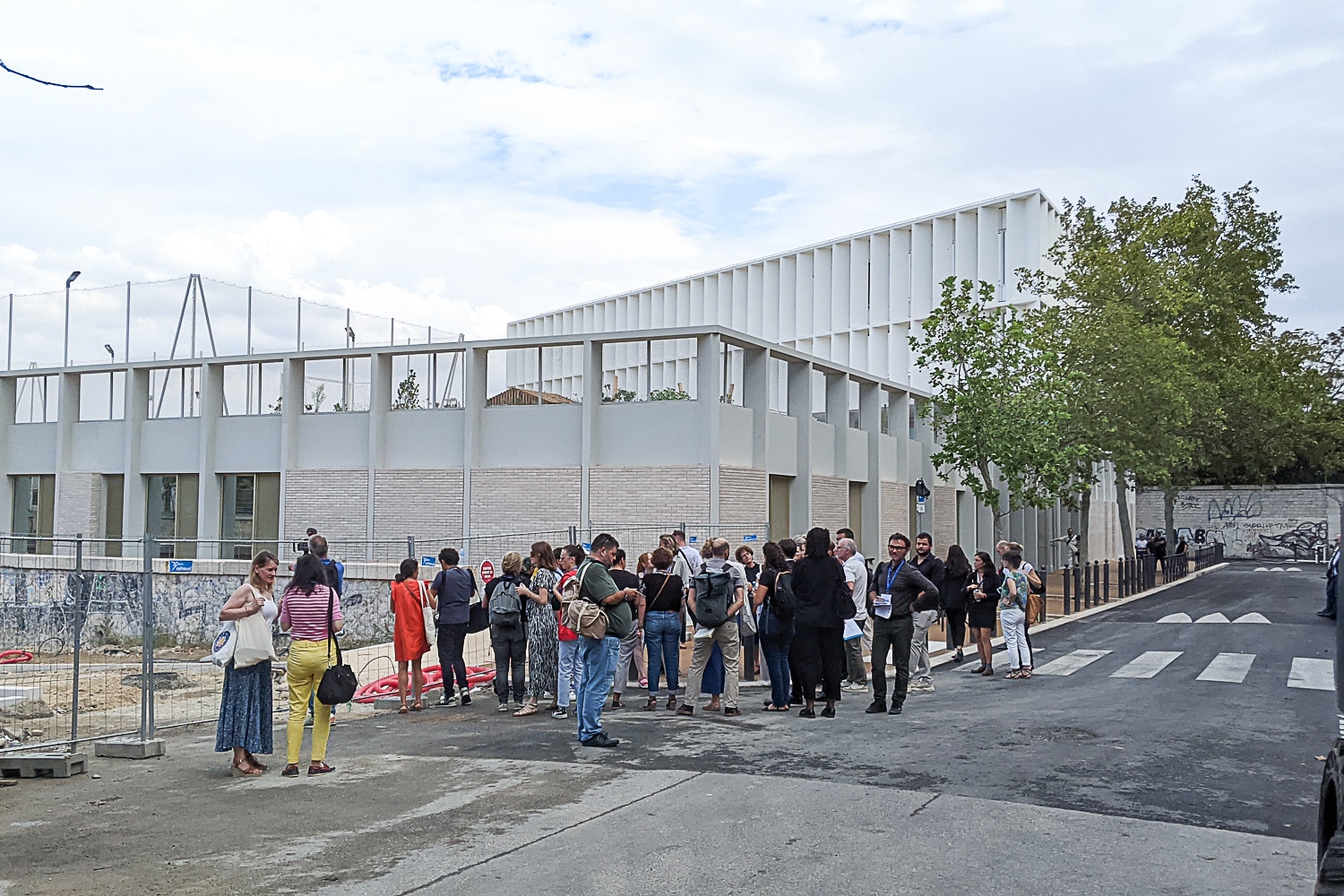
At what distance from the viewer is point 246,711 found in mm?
8781

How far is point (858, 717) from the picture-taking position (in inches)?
442

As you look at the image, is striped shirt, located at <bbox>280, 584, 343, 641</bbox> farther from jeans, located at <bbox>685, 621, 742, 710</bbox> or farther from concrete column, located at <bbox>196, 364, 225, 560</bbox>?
concrete column, located at <bbox>196, 364, 225, 560</bbox>

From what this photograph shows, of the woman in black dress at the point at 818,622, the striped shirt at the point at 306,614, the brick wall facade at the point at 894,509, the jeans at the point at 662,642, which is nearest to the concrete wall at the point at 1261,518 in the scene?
the brick wall facade at the point at 894,509

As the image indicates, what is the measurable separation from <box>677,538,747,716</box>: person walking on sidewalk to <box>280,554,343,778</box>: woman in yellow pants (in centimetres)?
373

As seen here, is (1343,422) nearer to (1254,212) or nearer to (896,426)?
(1254,212)

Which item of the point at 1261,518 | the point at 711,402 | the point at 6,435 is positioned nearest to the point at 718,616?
the point at 711,402

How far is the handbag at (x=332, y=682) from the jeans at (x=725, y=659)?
372cm

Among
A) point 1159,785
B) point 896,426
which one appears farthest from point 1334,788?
point 896,426

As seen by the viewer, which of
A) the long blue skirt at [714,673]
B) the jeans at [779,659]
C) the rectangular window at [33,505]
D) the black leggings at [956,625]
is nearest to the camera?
the jeans at [779,659]

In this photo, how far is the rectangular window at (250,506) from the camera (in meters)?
29.5

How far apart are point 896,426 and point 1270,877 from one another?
97.3 feet

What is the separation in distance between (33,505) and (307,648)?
1180 inches

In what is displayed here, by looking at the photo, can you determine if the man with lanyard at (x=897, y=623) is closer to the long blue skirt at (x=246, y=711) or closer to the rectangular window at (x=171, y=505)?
the long blue skirt at (x=246, y=711)

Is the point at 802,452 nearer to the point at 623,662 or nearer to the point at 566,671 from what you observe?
the point at 623,662
